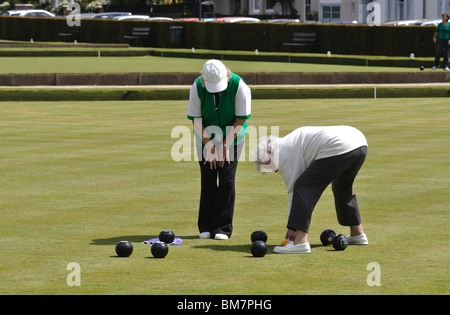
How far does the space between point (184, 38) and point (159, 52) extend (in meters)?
3.75

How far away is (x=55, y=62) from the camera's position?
1446 inches

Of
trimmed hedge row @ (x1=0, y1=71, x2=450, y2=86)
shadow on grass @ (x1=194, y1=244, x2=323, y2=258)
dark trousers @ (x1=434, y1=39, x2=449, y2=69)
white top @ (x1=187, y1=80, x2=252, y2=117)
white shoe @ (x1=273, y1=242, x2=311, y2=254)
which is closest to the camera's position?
white shoe @ (x1=273, y1=242, x2=311, y2=254)

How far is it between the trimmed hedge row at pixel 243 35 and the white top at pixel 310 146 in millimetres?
28213

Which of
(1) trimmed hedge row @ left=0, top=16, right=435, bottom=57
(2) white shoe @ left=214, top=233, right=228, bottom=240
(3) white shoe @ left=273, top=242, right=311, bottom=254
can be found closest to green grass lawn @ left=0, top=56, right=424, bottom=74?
(1) trimmed hedge row @ left=0, top=16, right=435, bottom=57

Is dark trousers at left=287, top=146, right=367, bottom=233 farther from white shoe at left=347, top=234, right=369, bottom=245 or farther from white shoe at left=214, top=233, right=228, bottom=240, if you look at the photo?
white shoe at left=214, top=233, right=228, bottom=240

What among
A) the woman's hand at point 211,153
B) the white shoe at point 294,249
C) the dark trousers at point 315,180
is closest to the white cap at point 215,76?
the woman's hand at point 211,153

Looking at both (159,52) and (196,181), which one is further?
(159,52)

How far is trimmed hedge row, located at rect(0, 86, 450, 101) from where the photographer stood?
77.9ft

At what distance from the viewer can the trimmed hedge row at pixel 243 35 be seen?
118 ft

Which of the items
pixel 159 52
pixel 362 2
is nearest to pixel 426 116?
pixel 159 52

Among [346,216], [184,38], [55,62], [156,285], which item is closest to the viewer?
[156,285]

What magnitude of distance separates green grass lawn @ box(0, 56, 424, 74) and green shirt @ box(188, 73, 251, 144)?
841 inches

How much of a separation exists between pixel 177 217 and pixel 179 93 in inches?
572
